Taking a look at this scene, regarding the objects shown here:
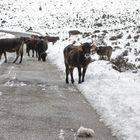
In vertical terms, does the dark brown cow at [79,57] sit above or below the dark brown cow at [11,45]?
above

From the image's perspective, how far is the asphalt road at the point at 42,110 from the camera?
23.2 feet

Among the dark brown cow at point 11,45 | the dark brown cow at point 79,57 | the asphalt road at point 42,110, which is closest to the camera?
the asphalt road at point 42,110

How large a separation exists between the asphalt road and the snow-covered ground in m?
0.32

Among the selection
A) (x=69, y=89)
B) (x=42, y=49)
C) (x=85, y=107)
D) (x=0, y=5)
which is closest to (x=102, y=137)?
(x=85, y=107)

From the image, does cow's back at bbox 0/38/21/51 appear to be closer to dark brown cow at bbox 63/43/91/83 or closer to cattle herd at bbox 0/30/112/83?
cattle herd at bbox 0/30/112/83

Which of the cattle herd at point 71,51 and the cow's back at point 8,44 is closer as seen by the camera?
the cattle herd at point 71,51

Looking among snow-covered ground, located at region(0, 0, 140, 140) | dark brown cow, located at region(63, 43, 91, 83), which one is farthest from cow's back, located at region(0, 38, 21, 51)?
dark brown cow, located at region(63, 43, 91, 83)

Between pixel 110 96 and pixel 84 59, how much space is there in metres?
3.41

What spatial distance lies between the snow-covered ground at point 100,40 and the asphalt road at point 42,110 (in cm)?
32

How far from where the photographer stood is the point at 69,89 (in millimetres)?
12031

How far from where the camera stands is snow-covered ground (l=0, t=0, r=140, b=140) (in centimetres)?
851

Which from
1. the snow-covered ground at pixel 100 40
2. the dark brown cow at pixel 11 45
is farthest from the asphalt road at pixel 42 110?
the dark brown cow at pixel 11 45

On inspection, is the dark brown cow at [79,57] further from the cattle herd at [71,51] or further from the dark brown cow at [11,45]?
the dark brown cow at [11,45]

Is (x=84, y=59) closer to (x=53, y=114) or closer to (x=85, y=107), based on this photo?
(x=85, y=107)
